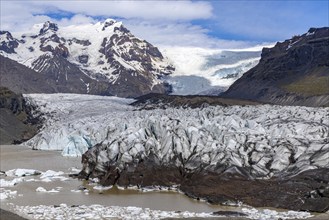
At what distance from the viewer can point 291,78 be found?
13112 centimetres

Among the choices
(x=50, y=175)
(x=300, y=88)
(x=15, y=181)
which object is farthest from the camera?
(x=300, y=88)

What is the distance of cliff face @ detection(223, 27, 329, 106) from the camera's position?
10962cm

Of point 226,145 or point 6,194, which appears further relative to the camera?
point 226,145

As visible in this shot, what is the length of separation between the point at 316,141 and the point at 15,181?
54.3 ft

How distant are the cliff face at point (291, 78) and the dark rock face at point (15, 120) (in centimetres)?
4939

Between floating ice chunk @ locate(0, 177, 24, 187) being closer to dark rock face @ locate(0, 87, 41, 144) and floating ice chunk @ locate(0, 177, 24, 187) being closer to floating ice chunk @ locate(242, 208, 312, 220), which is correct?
floating ice chunk @ locate(242, 208, 312, 220)

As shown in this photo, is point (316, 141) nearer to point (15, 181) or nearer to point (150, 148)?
point (150, 148)

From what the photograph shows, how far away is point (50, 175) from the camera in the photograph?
107ft

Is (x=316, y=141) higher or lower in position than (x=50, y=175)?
higher

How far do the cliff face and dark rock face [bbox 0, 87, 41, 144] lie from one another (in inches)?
1945

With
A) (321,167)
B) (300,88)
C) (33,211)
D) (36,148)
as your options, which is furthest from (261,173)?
(300,88)

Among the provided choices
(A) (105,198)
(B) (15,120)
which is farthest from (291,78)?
(A) (105,198)

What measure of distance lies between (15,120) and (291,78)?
7020 centimetres

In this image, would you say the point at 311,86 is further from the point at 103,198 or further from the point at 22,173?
the point at 103,198
